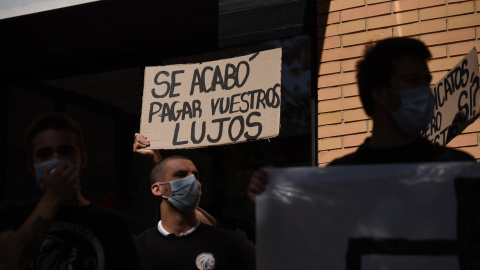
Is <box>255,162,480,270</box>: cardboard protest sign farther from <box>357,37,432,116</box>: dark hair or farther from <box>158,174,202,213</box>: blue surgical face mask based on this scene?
<box>158,174,202,213</box>: blue surgical face mask

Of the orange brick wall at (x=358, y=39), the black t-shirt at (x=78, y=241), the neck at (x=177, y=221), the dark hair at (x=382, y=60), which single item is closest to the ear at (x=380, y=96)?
the dark hair at (x=382, y=60)

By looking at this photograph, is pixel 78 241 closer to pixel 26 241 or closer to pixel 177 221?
pixel 26 241

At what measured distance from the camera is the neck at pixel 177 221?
455 centimetres

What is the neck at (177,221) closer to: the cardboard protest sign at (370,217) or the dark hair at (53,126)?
the dark hair at (53,126)

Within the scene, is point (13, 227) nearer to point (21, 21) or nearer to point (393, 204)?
point (393, 204)

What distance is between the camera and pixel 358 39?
5.89 meters

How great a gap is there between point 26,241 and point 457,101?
2.29 metres

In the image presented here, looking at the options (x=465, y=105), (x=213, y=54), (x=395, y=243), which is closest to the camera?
(x=395, y=243)

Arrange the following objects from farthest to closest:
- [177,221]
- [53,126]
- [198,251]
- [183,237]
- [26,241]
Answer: [177,221] < [183,237] < [198,251] < [53,126] < [26,241]

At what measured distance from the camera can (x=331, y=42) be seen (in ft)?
19.6

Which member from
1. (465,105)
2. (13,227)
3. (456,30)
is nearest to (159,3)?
(456,30)

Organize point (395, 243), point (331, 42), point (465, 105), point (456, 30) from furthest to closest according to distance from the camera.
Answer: point (331, 42) < point (456, 30) < point (465, 105) < point (395, 243)

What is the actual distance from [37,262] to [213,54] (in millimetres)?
3983

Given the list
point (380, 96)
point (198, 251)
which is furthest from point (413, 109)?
point (198, 251)
